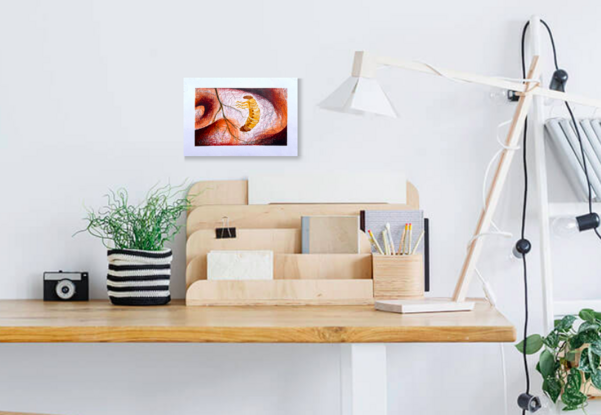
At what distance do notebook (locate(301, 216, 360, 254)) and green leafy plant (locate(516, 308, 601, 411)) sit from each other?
47 cm

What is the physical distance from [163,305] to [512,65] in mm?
1067

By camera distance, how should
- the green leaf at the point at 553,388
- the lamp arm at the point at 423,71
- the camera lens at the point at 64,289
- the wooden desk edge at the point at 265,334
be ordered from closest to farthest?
the wooden desk edge at the point at 265,334 → the lamp arm at the point at 423,71 → the green leaf at the point at 553,388 → the camera lens at the point at 64,289

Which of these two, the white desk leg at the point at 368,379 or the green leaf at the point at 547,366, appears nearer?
the white desk leg at the point at 368,379

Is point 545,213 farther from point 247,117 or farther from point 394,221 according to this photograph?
point 247,117

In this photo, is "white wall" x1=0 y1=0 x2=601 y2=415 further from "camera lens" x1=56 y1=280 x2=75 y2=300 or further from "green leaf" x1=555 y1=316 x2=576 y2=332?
"green leaf" x1=555 y1=316 x2=576 y2=332

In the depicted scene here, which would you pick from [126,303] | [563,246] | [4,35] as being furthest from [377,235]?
[4,35]

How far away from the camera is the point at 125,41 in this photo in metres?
1.68

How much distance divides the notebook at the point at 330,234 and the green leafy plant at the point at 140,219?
1.04ft

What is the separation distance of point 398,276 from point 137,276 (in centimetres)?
59

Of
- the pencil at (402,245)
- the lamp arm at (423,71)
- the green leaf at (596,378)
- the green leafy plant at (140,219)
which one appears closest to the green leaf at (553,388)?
the green leaf at (596,378)

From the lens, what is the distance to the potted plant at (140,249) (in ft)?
4.81

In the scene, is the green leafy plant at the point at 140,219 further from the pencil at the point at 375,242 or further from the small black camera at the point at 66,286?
the pencil at the point at 375,242

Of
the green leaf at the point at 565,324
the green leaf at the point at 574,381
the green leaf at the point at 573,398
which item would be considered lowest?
the green leaf at the point at 573,398

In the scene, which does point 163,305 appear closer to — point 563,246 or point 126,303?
point 126,303
